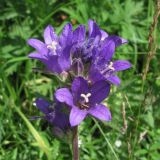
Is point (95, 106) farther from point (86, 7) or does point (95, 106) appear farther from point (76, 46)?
point (86, 7)

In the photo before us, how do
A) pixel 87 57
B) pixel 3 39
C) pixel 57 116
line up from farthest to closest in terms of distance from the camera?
1. pixel 3 39
2. pixel 57 116
3. pixel 87 57

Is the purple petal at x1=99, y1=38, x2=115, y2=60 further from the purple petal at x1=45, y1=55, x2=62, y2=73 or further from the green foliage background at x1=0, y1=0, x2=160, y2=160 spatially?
the green foliage background at x1=0, y1=0, x2=160, y2=160

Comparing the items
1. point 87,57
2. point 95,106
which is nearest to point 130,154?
point 95,106

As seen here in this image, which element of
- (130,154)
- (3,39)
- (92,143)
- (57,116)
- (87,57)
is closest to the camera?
(87,57)

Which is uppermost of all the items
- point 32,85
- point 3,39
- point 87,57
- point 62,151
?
point 87,57

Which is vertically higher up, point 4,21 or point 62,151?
point 4,21

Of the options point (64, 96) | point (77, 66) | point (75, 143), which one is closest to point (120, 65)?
point (77, 66)

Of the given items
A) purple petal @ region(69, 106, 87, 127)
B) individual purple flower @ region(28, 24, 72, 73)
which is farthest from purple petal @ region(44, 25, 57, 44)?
purple petal @ region(69, 106, 87, 127)
